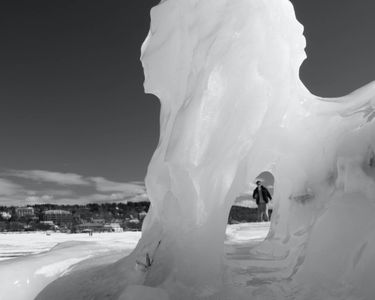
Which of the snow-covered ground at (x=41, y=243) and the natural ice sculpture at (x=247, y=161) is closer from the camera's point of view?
the natural ice sculpture at (x=247, y=161)

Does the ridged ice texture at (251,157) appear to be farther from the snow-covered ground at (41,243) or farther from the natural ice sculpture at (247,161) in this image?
the snow-covered ground at (41,243)

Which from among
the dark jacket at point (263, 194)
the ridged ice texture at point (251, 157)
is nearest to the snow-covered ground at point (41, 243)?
the ridged ice texture at point (251, 157)

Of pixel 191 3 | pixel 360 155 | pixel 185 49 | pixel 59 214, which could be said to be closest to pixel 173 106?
pixel 185 49

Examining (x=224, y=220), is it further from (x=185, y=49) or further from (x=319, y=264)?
(x=185, y=49)

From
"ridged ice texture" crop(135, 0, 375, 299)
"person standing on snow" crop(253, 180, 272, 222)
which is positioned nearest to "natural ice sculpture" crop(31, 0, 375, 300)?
"ridged ice texture" crop(135, 0, 375, 299)

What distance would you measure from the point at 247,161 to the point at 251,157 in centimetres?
6

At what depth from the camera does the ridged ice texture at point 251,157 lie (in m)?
2.45

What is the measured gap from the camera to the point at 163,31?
360 cm

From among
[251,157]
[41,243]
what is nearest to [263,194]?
[41,243]

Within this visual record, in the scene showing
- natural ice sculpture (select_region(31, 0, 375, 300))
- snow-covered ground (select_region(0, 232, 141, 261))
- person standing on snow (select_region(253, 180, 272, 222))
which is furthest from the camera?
person standing on snow (select_region(253, 180, 272, 222))

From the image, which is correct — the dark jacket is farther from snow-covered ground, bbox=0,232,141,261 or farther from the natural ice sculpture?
the natural ice sculpture

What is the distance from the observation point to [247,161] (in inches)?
127

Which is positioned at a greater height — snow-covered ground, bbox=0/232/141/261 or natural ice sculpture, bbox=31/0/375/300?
natural ice sculpture, bbox=31/0/375/300

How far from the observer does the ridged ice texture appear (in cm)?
245
